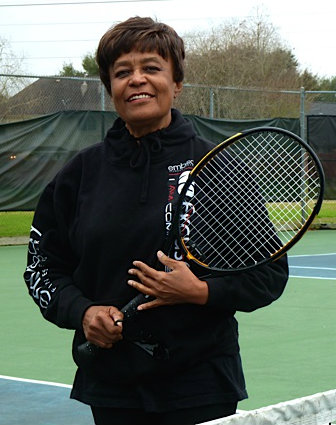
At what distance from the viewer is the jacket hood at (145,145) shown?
2.61 m

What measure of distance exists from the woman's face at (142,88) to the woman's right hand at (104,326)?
499 millimetres

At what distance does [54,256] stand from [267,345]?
13.3 feet

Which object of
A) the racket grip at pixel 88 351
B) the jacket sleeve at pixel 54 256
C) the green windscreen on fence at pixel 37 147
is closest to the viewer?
the racket grip at pixel 88 351

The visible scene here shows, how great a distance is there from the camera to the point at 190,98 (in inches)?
737

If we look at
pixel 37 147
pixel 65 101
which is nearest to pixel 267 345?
pixel 37 147

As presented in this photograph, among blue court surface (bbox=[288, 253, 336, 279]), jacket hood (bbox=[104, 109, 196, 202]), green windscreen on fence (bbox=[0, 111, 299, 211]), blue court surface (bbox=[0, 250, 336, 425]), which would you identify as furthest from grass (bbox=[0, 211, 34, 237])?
jacket hood (bbox=[104, 109, 196, 202])

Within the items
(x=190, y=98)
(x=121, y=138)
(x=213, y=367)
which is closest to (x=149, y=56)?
(x=121, y=138)

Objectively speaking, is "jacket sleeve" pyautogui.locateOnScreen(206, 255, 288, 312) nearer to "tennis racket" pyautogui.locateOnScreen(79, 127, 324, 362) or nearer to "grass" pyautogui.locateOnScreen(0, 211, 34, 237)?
"tennis racket" pyautogui.locateOnScreen(79, 127, 324, 362)

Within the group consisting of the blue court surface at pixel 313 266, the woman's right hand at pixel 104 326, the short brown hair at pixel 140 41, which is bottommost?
the blue court surface at pixel 313 266

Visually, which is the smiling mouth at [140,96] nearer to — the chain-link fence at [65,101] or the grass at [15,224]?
the chain-link fence at [65,101]

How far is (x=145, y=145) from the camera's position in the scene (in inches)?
103

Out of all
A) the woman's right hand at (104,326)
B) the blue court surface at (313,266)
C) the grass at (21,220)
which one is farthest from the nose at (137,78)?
the grass at (21,220)

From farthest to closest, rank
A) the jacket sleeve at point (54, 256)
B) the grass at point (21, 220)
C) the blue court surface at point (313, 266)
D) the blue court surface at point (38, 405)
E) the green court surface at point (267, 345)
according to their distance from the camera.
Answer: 1. the grass at point (21, 220)
2. the blue court surface at point (313, 266)
3. the green court surface at point (267, 345)
4. the blue court surface at point (38, 405)
5. the jacket sleeve at point (54, 256)

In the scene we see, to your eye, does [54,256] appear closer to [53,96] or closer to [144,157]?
[144,157]
